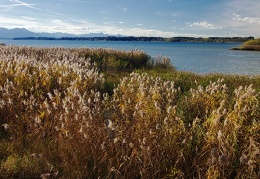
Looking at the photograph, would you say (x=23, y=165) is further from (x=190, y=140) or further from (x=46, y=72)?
(x=46, y=72)

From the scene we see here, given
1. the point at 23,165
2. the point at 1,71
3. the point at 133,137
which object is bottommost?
the point at 23,165

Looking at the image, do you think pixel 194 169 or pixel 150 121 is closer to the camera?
pixel 194 169

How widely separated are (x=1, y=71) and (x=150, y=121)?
5.17 meters

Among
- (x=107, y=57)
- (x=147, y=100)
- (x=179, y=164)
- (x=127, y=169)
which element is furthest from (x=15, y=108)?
(x=107, y=57)

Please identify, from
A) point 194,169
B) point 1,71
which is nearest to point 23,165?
point 194,169

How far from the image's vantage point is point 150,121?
5098 millimetres

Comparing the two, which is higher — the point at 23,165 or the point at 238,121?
the point at 238,121

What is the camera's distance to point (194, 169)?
13.6 feet

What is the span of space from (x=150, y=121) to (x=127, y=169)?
1.20m

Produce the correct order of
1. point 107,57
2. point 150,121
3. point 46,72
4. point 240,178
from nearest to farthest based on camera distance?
point 240,178 < point 150,121 < point 46,72 < point 107,57

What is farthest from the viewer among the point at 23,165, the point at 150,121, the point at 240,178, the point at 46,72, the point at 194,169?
the point at 46,72

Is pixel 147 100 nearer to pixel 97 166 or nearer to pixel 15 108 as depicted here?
pixel 97 166

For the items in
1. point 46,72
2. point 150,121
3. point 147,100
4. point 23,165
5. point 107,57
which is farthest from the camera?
point 107,57

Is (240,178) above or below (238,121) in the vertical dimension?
below
